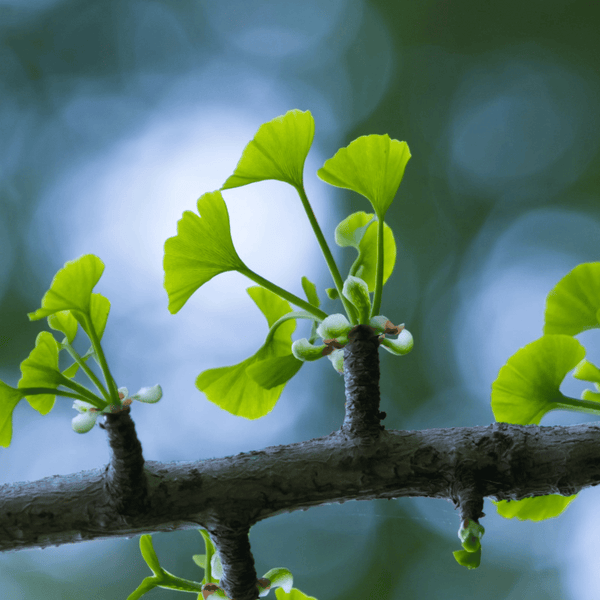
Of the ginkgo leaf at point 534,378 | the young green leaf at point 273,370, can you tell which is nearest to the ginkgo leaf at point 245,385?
the young green leaf at point 273,370

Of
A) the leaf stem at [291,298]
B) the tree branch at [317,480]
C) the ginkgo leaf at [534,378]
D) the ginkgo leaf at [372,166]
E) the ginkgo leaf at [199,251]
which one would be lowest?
the tree branch at [317,480]

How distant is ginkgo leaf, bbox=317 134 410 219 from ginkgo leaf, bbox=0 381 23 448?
0.25m

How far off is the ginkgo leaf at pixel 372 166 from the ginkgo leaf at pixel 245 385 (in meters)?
0.12

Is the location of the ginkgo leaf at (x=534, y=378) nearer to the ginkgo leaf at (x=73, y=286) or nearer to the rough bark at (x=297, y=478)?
the rough bark at (x=297, y=478)

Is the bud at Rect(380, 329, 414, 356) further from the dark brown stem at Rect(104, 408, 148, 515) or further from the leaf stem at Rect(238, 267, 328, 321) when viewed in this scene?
the dark brown stem at Rect(104, 408, 148, 515)

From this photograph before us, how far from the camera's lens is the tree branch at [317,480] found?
0.37 m

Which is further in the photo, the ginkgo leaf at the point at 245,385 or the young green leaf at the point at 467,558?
the ginkgo leaf at the point at 245,385

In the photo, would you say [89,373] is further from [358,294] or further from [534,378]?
[534,378]

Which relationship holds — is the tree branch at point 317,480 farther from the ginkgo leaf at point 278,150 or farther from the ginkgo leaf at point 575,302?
the ginkgo leaf at point 278,150

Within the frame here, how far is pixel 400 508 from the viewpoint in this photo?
1698 mm

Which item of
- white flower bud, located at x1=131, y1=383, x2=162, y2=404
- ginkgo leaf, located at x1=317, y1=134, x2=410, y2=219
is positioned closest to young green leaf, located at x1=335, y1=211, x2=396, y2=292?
ginkgo leaf, located at x1=317, y1=134, x2=410, y2=219

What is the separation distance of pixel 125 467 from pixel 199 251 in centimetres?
15

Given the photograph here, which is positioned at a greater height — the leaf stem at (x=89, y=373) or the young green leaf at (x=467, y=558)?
the leaf stem at (x=89, y=373)

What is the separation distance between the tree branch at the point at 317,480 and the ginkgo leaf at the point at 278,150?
0.18m
